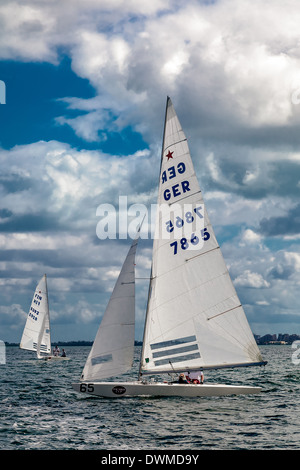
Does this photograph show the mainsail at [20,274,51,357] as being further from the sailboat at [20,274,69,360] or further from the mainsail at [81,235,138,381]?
the mainsail at [81,235,138,381]

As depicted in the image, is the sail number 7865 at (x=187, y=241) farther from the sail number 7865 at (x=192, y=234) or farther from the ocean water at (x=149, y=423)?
the ocean water at (x=149, y=423)

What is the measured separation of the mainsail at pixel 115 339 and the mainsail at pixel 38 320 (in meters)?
49.5

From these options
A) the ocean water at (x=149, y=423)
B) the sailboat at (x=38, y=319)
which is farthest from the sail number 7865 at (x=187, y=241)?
the sailboat at (x=38, y=319)

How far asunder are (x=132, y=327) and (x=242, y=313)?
6.07 m

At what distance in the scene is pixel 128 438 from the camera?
22.5m

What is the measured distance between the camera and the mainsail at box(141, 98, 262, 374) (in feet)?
97.8

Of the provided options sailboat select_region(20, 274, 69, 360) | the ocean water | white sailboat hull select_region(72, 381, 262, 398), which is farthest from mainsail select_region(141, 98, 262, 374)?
sailboat select_region(20, 274, 69, 360)

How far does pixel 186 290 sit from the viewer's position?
3028cm

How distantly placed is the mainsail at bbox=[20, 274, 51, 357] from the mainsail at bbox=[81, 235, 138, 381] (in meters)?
49.5

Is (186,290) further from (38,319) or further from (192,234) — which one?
(38,319)

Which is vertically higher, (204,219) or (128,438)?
(204,219)
